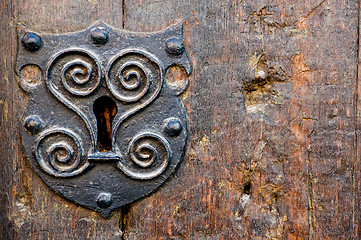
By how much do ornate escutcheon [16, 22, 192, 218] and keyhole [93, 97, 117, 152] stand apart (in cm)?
2

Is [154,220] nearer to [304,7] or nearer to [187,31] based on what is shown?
[187,31]

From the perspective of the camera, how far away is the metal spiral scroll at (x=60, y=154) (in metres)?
0.58

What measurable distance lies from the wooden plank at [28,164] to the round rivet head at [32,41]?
0.07 feet

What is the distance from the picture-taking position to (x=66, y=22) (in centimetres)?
59

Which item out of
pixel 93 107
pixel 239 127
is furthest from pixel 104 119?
pixel 239 127

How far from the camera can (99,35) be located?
1.89ft

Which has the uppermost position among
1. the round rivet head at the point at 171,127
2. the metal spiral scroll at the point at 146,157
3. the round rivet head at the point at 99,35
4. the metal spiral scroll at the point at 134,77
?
the round rivet head at the point at 99,35

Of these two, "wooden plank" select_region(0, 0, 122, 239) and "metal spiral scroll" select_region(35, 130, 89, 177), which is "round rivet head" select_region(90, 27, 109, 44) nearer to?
"wooden plank" select_region(0, 0, 122, 239)

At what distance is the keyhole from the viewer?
0.61 m

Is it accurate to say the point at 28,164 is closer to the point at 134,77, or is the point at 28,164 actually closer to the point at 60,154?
the point at 60,154

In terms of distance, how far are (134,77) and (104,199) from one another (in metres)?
0.25

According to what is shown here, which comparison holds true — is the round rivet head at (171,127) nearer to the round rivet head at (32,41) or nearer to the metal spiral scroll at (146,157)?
the metal spiral scroll at (146,157)

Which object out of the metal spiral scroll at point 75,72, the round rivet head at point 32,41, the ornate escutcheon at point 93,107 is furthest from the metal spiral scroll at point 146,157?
the round rivet head at point 32,41

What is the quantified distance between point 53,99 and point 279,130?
1.52 ft
